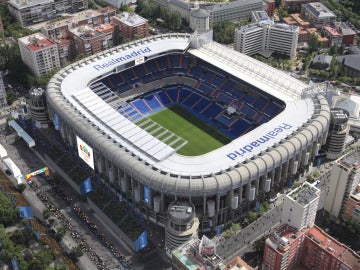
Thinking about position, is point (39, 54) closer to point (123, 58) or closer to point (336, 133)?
point (123, 58)

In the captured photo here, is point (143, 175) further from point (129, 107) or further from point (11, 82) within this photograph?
point (11, 82)

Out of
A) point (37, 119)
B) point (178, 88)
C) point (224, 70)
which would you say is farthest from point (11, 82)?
point (224, 70)

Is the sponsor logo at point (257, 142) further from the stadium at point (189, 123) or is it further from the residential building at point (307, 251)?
the residential building at point (307, 251)

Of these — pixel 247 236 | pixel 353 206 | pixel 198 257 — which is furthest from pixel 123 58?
pixel 198 257

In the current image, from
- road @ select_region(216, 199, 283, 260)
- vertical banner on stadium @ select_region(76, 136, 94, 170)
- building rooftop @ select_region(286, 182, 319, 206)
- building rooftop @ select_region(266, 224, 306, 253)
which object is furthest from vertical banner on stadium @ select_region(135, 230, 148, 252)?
building rooftop @ select_region(286, 182, 319, 206)

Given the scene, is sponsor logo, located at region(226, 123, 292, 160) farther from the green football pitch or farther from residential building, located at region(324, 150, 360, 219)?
the green football pitch

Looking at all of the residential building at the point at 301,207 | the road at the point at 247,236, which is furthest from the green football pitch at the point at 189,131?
the residential building at the point at 301,207

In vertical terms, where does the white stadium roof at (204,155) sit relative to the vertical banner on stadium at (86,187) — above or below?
above
